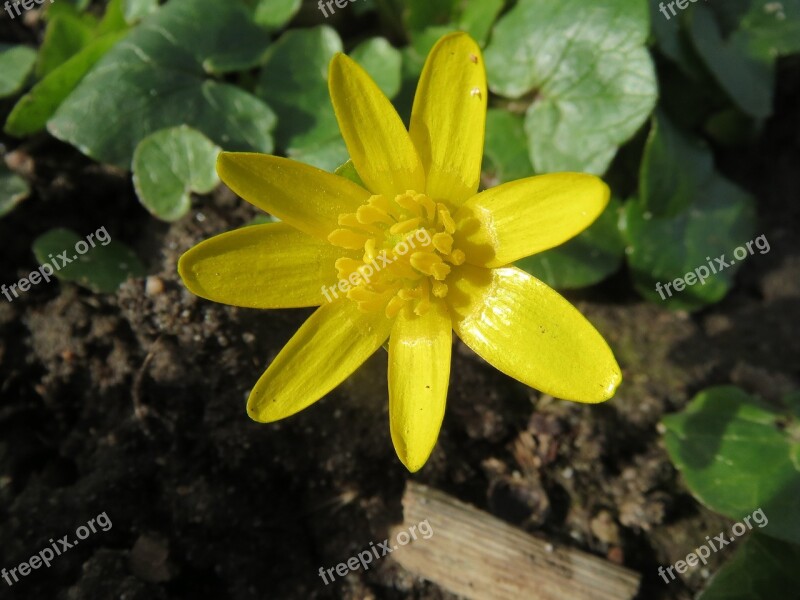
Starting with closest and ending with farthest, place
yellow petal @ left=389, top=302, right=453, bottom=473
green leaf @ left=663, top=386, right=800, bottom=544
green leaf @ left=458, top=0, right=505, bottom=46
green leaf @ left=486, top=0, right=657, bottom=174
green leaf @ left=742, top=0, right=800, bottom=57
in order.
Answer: yellow petal @ left=389, top=302, right=453, bottom=473, green leaf @ left=663, top=386, right=800, bottom=544, green leaf @ left=486, top=0, right=657, bottom=174, green leaf @ left=458, top=0, right=505, bottom=46, green leaf @ left=742, top=0, right=800, bottom=57

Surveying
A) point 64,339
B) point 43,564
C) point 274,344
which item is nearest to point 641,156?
point 274,344

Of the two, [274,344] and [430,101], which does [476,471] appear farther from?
[430,101]

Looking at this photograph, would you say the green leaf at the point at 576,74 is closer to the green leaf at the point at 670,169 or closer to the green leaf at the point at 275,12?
the green leaf at the point at 670,169

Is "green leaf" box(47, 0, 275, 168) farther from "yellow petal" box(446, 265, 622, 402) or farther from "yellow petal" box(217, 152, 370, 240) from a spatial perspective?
"yellow petal" box(446, 265, 622, 402)

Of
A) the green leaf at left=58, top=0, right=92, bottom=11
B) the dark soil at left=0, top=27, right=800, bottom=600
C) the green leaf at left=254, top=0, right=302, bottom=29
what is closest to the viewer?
the dark soil at left=0, top=27, right=800, bottom=600

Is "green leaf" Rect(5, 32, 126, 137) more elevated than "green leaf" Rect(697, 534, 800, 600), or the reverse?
"green leaf" Rect(5, 32, 126, 137)

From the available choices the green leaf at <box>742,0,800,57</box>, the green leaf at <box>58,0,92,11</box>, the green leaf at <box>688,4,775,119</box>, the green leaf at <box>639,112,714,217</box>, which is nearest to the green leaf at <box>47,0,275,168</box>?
the green leaf at <box>58,0,92,11</box>
